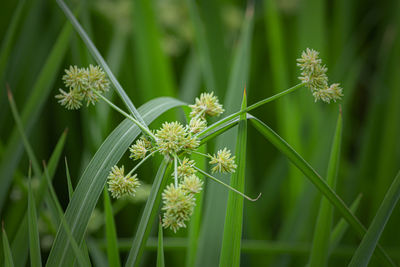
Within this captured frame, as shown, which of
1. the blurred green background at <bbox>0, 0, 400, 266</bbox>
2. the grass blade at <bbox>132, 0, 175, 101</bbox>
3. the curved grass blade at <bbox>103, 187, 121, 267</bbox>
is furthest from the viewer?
the grass blade at <bbox>132, 0, 175, 101</bbox>

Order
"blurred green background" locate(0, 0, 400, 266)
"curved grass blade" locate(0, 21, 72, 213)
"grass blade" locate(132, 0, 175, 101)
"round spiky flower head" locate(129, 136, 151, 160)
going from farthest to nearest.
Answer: "grass blade" locate(132, 0, 175, 101), "blurred green background" locate(0, 0, 400, 266), "curved grass blade" locate(0, 21, 72, 213), "round spiky flower head" locate(129, 136, 151, 160)

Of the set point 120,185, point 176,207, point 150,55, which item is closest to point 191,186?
point 176,207

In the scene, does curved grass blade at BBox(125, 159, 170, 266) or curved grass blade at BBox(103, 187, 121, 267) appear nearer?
curved grass blade at BBox(125, 159, 170, 266)

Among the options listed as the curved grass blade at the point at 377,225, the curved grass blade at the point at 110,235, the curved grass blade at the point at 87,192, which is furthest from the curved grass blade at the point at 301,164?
the curved grass blade at the point at 110,235

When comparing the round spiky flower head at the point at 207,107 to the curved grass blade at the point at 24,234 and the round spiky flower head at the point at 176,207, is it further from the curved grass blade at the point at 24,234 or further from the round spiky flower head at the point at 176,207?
the curved grass blade at the point at 24,234

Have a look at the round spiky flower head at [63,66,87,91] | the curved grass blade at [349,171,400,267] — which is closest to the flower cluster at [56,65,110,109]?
the round spiky flower head at [63,66,87,91]

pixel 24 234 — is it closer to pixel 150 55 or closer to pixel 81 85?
pixel 81 85

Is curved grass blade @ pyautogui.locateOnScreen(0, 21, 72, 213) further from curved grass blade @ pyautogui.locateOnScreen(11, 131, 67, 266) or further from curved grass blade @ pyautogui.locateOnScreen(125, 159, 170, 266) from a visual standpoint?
curved grass blade @ pyautogui.locateOnScreen(125, 159, 170, 266)

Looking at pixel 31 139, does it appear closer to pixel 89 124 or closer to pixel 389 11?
pixel 89 124
